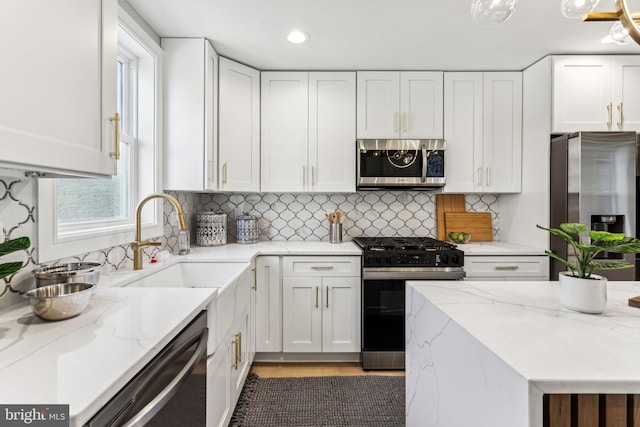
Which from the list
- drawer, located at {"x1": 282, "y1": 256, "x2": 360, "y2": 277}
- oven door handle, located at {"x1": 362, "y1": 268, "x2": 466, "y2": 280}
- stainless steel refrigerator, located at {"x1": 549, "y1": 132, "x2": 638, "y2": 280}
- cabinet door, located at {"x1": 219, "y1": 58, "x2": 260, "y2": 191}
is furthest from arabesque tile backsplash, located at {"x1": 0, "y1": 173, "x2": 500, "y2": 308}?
stainless steel refrigerator, located at {"x1": 549, "y1": 132, "x2": 638, "y2": 280}

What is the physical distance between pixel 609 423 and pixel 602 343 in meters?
0.19

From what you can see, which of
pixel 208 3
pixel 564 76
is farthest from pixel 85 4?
pixel 564 76

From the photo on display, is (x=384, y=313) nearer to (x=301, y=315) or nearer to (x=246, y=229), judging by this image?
(x=301, y=315)

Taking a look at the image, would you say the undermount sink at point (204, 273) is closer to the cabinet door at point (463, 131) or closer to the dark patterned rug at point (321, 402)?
the dark patterned rug at point (321, 402)

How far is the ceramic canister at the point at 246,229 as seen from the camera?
114 inches

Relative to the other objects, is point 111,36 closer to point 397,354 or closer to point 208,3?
point 208,3

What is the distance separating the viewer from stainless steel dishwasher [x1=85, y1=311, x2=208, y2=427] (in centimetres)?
72

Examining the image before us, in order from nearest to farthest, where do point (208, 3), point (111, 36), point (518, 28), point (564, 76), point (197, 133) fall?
point (111, 36), point (208, 3), point (518, 28), point (197, 133), point (564, 76)

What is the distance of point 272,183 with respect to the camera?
2.82m

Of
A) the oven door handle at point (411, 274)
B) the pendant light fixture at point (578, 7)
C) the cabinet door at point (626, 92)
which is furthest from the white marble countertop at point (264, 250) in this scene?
the cabinet door at point (626, 92)

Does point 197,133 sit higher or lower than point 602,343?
higher

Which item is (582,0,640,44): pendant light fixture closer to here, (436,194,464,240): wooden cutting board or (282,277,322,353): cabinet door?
(436,194,464,240): wooden cutting board

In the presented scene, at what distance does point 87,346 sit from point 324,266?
1.86 metres

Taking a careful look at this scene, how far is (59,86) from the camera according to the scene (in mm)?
960
